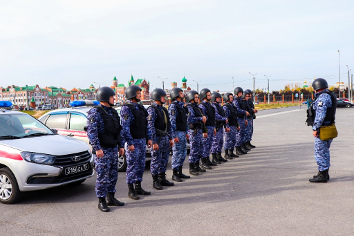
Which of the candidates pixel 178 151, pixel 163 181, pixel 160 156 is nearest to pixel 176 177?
pixel 163 181

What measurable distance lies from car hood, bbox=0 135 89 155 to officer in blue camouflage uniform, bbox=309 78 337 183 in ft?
14.7

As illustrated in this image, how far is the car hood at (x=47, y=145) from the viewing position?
5.16 metres

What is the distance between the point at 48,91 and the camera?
14700 cm

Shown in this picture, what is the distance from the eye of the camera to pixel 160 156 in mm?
6219

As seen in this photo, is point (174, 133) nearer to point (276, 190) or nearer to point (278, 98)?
point (276, 190)

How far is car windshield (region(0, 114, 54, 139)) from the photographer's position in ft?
18.8

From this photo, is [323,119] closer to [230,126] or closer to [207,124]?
[207,124]

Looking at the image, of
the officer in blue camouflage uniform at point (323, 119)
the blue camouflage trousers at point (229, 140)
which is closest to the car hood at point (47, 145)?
the officer in blue camouflage uniform at point (323, 119)

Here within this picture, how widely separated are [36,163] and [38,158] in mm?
85

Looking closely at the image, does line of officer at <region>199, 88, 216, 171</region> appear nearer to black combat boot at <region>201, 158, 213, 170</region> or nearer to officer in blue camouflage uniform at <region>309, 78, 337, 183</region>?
black combat boot at <region>201, 158, 213, 170</region>

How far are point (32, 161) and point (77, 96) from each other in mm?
154509

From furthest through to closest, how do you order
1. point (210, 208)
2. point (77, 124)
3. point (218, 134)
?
1. point (218, 134)
2. point (77, 124)
3. point (210, 208)

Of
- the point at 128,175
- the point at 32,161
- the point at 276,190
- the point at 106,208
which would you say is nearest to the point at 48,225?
the point at 106,208

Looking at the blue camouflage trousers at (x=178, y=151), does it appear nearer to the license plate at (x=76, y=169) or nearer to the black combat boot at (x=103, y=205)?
the license plate at (x=76, y=169)
